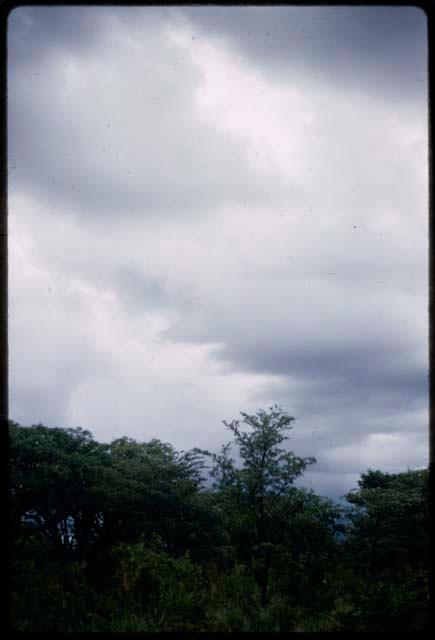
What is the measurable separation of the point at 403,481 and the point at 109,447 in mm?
8705

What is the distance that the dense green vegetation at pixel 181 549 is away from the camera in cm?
783

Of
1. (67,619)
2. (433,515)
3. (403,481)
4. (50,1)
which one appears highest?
(50,1)

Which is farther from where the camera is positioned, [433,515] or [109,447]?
[109,447]

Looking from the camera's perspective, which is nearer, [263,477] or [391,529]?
[263,477]

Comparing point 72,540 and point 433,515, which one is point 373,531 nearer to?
point 72,540

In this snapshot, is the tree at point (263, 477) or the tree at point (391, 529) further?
the tree at point (391, 529)

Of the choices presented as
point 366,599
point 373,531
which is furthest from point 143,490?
point 373,531

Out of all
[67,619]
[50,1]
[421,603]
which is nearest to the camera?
[50,1]

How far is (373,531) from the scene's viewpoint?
13.0m

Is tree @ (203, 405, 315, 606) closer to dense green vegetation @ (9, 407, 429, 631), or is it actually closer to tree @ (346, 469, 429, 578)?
dense green vegetation @ (9, 407, 429, 631)

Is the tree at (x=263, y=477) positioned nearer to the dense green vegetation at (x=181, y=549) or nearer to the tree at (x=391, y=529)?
the dense green vegetation at (x=181, y=549)

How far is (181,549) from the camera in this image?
1045cm

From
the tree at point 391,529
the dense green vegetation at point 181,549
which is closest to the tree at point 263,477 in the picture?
the dense green vegetation at point 181,549

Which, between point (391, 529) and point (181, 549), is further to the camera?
point (391, 529)
